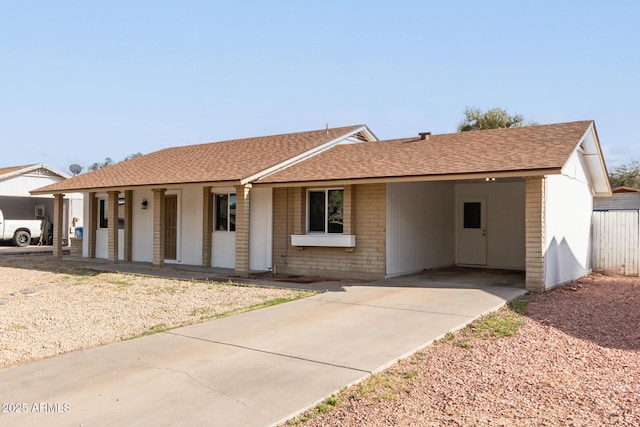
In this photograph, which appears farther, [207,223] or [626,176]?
[626,176]

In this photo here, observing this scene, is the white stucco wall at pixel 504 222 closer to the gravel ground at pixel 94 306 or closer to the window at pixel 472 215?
the window at pixel 472 215

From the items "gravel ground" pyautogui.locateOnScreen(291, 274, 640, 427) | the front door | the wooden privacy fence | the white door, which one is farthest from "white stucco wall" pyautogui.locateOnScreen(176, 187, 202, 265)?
the wooden privacy fence

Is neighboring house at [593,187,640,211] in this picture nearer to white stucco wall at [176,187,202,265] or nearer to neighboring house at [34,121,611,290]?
neighboring house at [34,121,611,290]

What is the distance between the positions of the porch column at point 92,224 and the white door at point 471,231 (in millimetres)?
13717

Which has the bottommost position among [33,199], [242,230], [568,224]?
[242,230]

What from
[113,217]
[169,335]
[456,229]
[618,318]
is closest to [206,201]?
[113,217]

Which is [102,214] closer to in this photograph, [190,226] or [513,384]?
[190,226]

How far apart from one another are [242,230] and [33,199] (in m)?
26.2

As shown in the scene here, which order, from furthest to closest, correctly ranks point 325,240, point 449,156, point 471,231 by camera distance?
point 471,231
point 325,240
point 449,156

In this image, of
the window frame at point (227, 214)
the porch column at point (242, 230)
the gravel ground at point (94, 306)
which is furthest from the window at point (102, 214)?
the porch column at point (242, 230)

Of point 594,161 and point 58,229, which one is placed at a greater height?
point 594,161

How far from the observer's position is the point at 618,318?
8406 millimetres

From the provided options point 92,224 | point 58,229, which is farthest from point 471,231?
point 58,229

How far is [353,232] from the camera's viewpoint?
43.7 ft
